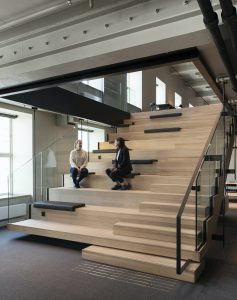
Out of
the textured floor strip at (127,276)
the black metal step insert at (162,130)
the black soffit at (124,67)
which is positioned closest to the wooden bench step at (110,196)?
the textured floor strip at (127,276)

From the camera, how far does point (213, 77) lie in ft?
13.8

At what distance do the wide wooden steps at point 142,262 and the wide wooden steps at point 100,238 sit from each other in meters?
0.08

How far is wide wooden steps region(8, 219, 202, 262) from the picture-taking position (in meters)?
3.99

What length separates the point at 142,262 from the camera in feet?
12.7

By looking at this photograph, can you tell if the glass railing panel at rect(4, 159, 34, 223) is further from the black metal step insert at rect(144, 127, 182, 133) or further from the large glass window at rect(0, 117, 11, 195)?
the black metal step insert at rect(144, 127, 182, 133)

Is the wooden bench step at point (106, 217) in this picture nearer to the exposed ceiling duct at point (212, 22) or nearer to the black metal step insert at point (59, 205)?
the black metal step insert at point (59, 205)

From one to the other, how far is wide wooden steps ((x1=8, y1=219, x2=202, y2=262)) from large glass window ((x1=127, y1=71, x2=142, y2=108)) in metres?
5.86

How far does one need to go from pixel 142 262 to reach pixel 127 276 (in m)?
0.28

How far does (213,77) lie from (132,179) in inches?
110

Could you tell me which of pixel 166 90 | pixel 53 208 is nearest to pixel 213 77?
pixel 53 208

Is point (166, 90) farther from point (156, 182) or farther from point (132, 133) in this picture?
point (156, 182)

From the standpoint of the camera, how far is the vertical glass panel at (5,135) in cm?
715

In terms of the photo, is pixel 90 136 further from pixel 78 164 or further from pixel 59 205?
pixel 59 205

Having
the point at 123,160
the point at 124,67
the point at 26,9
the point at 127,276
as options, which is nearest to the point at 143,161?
the point at 123,160
